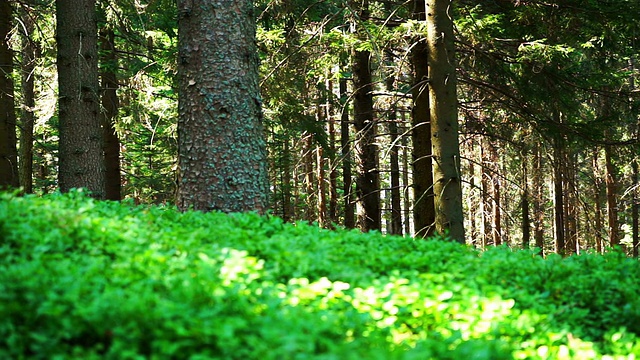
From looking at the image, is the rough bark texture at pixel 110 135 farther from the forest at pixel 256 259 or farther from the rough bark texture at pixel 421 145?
the rough bark texture at pixel 421 145

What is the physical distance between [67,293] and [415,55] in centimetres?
881

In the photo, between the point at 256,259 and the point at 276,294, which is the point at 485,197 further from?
the point at 276,294

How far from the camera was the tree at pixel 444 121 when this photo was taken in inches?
325

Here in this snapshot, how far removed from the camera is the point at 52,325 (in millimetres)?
2572

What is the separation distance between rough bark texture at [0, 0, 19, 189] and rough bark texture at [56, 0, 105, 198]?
224 centimetres

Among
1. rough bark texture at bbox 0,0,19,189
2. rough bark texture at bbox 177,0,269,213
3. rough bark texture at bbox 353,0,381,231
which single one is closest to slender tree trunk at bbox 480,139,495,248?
rough bark texture at bbox 353,0,381,231

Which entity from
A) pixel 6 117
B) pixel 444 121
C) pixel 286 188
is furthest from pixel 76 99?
pixel 286 188

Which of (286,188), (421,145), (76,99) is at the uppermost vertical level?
(76,99)

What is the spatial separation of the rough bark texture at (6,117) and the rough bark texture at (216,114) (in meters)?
5.93

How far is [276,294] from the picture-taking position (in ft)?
10.4

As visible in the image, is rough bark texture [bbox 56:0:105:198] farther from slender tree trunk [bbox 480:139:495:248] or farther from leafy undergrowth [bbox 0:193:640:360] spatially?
slender tree trunk [bbox 480:139:495:248]

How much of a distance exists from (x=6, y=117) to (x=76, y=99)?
2.97m

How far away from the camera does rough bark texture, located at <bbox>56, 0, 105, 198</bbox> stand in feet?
30.5

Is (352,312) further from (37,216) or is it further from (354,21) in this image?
(354,21)
